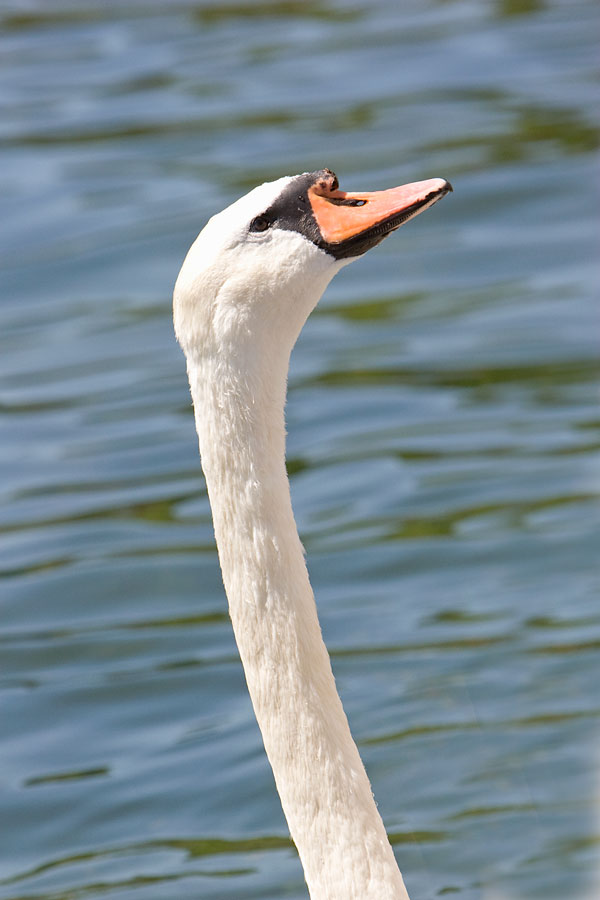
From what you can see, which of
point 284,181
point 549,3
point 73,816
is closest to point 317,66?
point 549,3

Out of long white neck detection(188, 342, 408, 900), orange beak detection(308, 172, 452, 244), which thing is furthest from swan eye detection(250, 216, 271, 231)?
long white neck detection(188, 342, 408, 900)

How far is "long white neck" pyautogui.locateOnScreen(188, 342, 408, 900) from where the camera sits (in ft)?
11.8

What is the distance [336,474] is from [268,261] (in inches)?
171

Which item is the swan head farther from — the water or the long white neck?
the water

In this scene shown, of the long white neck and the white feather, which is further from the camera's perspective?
the long white neck

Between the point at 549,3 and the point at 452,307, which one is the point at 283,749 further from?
the point at 549,3

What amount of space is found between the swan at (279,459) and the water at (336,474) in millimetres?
1391

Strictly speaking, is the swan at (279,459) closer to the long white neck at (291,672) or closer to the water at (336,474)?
the long white neck at (291,672)

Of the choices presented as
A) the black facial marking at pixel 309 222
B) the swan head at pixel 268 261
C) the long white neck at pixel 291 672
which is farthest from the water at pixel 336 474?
the black facial marking at pixel 309 222

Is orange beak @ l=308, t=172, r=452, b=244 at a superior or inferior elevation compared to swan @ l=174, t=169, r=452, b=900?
superior

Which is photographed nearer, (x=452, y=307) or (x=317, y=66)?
(x=452, y=307)

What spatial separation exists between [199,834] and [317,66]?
31.8 ft

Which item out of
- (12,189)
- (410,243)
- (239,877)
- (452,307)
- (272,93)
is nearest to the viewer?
(239,877)

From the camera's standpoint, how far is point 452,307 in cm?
947
